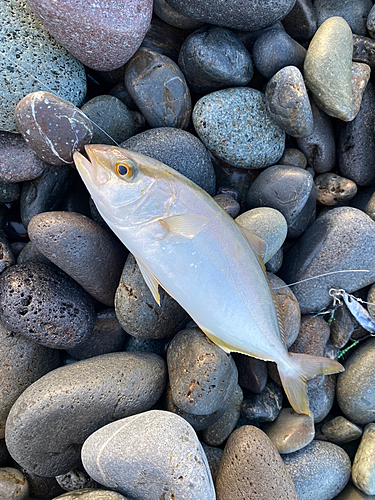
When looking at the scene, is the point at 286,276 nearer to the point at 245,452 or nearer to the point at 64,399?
the point at 245,452

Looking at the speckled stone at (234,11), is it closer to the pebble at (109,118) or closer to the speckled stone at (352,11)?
the speckled stone at (352,11)

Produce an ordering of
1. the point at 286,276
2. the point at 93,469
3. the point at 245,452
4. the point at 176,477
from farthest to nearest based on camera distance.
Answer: the point at 286,276, the point at 245,452, the point at 93,469, the point at 176,477

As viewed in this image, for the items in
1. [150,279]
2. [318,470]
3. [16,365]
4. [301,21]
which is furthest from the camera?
[301,21]

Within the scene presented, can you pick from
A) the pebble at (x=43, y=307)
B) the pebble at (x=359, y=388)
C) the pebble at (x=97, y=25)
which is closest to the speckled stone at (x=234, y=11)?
the pebble at (x=97, y=25)

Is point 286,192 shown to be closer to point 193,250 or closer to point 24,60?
point 193,250

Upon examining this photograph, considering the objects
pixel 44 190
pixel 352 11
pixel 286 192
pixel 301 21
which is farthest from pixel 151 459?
pixel 352 11

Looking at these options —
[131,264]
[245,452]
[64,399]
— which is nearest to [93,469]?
[64,399]
